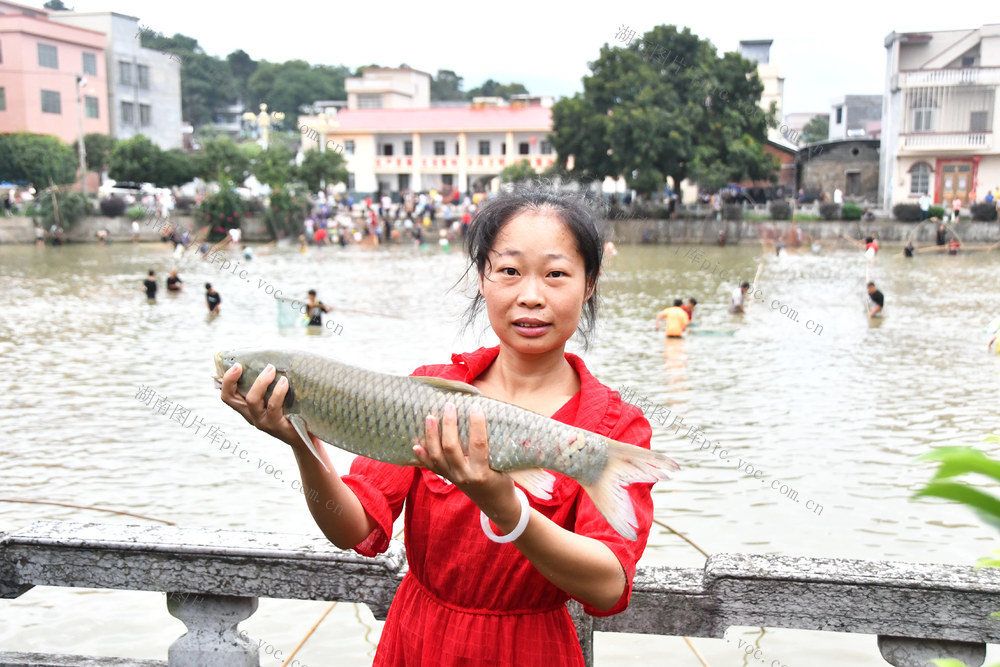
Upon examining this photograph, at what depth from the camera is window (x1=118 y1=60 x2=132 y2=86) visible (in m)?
51.4

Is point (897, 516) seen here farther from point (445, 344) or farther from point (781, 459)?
point (445, 344)

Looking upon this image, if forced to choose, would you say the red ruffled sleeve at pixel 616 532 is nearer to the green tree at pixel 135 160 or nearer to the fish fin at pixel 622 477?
the fish fin at pixel 622 477

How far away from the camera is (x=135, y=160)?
4519 cm

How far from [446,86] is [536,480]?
105695mm

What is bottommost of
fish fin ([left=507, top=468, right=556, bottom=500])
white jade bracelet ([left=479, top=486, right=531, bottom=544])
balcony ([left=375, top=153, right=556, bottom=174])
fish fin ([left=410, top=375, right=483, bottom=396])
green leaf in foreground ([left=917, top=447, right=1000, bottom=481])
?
white jade bracelet ([left=479, top=486, right=531, bottom=544])

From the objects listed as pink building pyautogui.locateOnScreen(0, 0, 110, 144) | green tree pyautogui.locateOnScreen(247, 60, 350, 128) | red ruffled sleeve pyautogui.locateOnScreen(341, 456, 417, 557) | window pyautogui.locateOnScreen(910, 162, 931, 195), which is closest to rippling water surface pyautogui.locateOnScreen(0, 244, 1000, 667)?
red ruffled sleeve pyautogui.locateOnScreen(341, 456, 417, 557)

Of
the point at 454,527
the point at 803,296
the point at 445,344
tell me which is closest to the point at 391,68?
the point at 803,296

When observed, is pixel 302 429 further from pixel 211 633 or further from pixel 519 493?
pixel 211 633

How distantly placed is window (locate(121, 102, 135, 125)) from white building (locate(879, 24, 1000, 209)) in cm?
3949

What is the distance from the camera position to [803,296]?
72.6ft

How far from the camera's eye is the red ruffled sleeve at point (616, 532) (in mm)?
1812

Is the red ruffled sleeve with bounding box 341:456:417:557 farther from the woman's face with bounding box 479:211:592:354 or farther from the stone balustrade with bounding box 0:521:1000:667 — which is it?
the stone balustrade with bounding box 0:521:1000:667

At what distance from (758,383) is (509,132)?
42872 millimetres

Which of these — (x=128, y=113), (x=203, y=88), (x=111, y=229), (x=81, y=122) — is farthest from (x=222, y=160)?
(x=203, y=88)
